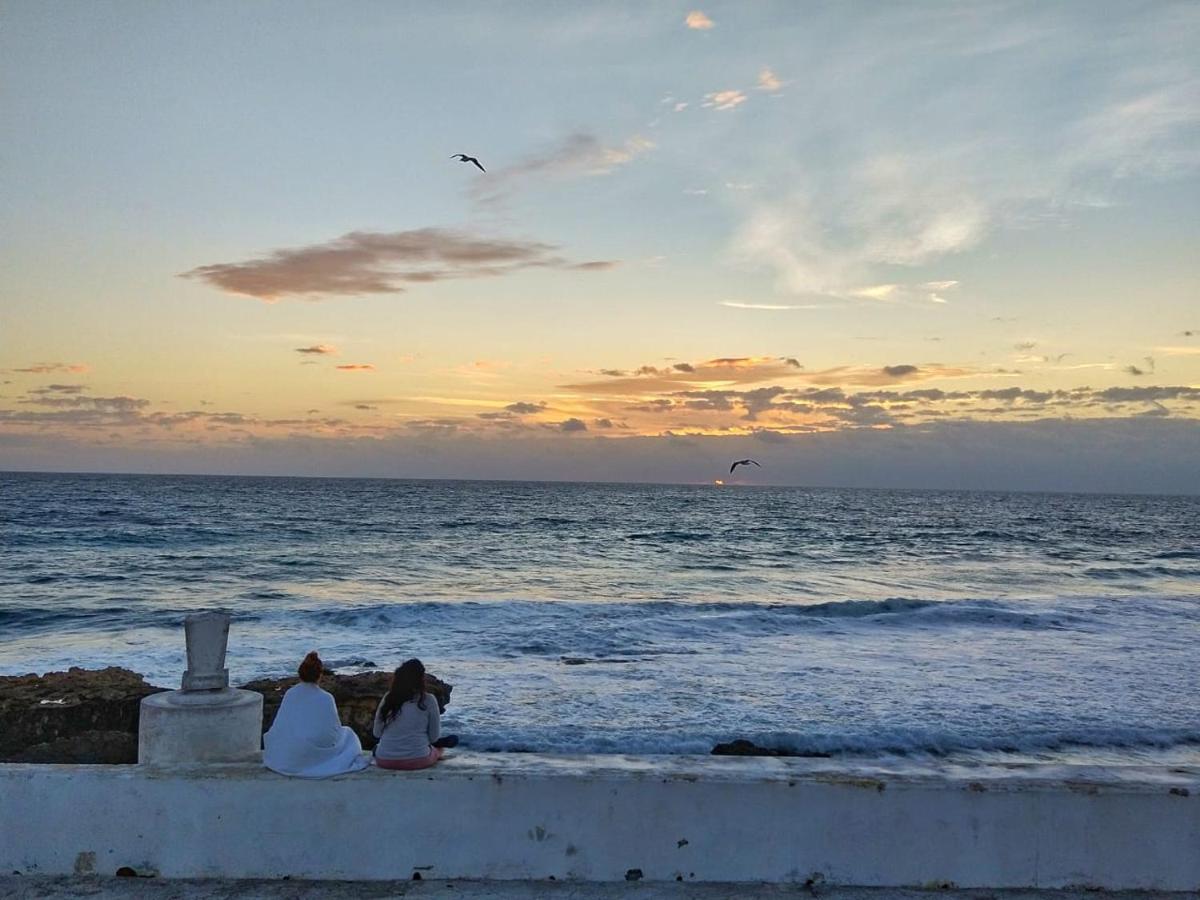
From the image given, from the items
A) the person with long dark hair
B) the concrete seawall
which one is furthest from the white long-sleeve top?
the concrete seawall

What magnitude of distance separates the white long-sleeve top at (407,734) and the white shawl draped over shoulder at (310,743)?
0.53 ft

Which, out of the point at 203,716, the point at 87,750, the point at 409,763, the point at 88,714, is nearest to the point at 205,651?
the point at 203,716

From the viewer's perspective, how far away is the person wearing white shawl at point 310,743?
4945mm

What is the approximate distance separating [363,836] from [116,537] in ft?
155

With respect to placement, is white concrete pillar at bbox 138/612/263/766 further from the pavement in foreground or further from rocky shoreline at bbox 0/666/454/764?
rocky shoreline at bbox 0/666/454/764

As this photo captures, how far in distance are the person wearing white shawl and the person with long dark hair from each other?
0.17 metres

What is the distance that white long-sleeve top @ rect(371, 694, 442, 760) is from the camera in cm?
521

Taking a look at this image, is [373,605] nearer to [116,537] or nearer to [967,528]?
[116,537]

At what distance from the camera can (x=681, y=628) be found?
21250 millimetres

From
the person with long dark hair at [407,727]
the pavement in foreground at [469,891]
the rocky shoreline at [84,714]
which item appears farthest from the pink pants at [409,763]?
the rocky shoreline at [84,714]

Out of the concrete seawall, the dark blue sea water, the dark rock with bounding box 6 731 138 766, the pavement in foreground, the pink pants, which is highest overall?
the pink pants

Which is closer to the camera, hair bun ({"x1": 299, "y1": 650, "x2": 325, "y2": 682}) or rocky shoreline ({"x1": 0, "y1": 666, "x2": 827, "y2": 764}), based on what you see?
hair bun ({"x1": 299, "y1": 650, "x2": 325, "y2": 682})

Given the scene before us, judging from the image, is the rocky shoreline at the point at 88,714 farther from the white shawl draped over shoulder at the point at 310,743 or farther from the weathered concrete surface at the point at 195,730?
the white shawl draped over shoulder at the point at 310,743

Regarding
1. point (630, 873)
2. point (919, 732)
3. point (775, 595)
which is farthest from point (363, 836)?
point (775, 595)
